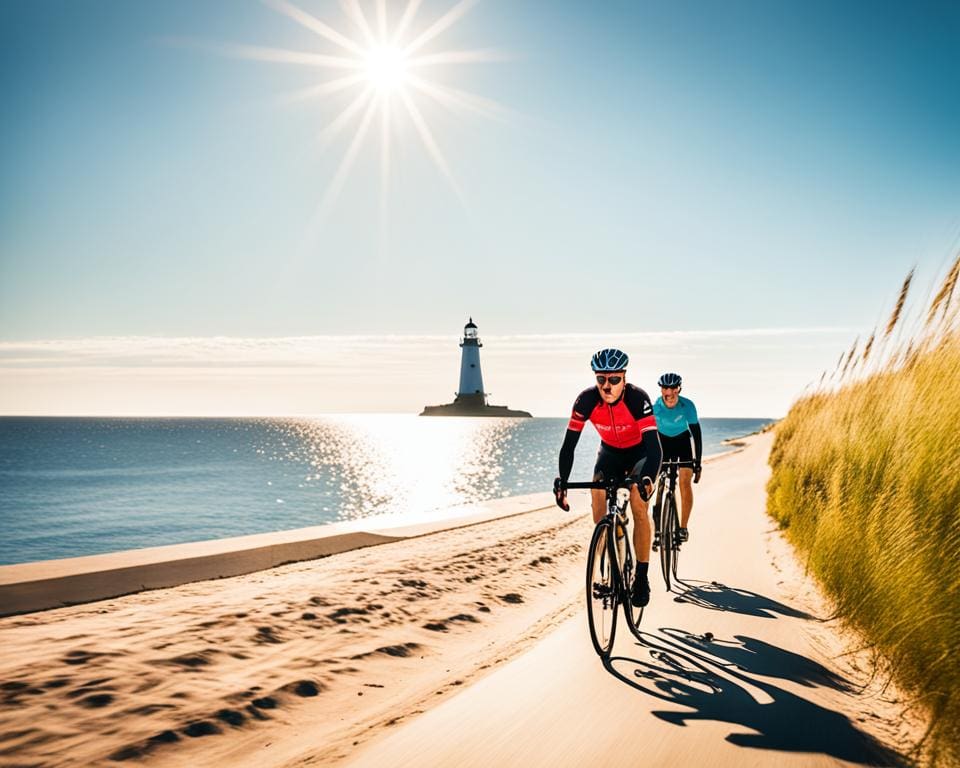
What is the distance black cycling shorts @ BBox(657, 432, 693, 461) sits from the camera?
313 inches

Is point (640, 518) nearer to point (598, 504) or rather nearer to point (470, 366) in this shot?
point (598, 504)

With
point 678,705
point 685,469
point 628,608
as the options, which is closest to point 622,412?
point 628,608

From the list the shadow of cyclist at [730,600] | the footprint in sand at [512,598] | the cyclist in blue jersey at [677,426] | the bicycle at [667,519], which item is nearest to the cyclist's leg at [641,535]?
the shadow of cyclist at [730,600]

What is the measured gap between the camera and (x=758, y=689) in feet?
13.4

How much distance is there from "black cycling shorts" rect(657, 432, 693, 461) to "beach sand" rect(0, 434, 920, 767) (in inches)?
60.4

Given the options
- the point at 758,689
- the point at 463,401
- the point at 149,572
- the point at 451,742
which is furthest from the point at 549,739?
the point at 463,401

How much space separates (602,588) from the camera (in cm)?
495

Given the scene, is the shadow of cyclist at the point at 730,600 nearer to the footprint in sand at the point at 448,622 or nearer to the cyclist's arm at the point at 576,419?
the footprint in sand at the point at 448,622

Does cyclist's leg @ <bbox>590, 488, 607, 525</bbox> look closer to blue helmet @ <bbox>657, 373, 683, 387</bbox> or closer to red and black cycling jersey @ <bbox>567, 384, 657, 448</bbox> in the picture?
red and black cycling jersey @ <bbox>567, 384, 657, 448</bbox>

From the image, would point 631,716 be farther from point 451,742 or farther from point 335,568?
point 335,568

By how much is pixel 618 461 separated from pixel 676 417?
263 centimetres

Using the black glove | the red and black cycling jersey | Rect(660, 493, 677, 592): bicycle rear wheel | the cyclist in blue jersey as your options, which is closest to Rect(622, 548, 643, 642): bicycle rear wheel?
the black glove

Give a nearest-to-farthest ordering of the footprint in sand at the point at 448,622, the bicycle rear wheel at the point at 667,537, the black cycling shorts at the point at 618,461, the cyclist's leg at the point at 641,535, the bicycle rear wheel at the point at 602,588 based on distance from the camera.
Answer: the bicycle rear wheel at the point at 602,588
the cyclist's leg at the point at 641,535
the black cycling shorts at the point at 618,461
the footprint in sand at the point at 448,622
the bicycle rear wheel at the point at 667,537

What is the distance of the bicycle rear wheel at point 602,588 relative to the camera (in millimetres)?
4770
